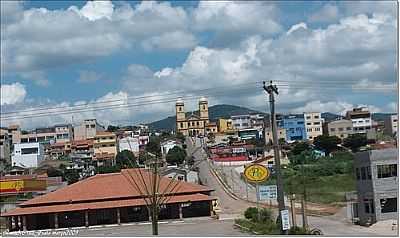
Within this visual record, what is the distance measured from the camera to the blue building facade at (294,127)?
6938 cm

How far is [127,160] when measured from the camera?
4091 centimetres

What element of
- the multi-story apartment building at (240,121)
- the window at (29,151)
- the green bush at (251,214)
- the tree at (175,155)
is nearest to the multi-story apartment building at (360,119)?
the multi-story apartment building at (240,121)

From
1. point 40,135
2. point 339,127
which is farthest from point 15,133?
point 339,127

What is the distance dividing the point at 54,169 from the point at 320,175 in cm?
2385

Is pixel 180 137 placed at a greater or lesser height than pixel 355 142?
greater

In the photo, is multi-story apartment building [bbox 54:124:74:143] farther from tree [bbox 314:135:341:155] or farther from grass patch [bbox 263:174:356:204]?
grass patch [bbox 263:174:356:204]

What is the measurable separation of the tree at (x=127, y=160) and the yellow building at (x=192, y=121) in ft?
20.1

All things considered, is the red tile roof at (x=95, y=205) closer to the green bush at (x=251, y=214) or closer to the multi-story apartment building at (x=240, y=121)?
the green bush at (x=251, y=214)

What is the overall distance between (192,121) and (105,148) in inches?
335

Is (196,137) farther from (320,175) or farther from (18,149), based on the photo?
(18,149)

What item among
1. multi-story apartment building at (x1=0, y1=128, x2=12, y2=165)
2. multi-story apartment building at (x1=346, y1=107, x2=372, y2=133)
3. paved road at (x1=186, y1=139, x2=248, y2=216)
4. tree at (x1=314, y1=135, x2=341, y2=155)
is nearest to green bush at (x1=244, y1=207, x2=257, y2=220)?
paved road at (x1=186, y1=139, x2=248, y2=216)

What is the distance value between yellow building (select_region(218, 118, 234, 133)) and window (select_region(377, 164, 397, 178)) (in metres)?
43.9

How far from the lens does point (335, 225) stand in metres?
27.9

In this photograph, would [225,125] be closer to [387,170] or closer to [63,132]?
[63,132]
